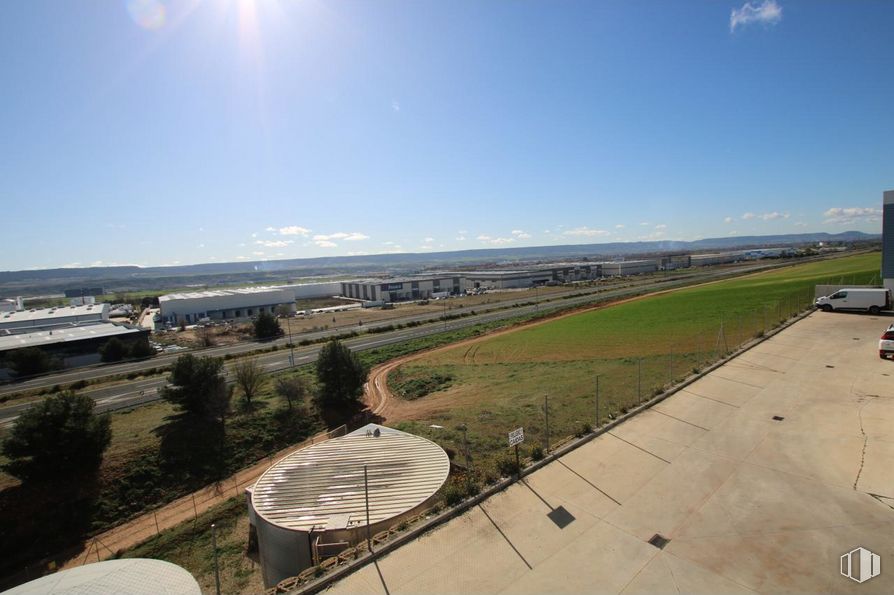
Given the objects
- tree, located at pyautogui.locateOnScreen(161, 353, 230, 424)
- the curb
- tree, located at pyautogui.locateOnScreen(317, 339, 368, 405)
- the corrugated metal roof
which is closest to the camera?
the curb

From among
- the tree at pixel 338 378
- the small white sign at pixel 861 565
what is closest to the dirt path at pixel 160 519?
the tree at pixel 338 378

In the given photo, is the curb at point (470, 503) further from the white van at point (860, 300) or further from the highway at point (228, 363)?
the highway at point (228, 363)

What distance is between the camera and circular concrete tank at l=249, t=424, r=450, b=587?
11.3 m

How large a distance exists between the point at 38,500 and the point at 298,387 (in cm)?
1425

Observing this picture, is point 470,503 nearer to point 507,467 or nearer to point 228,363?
point 507,467

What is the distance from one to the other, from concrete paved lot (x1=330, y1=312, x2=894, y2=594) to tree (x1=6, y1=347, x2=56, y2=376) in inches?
2346

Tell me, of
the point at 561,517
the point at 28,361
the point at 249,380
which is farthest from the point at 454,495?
the point at 28,361

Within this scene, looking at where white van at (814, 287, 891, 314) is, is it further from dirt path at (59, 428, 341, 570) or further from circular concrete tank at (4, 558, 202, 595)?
circular concrete tank at (4, 558, 202, 595)

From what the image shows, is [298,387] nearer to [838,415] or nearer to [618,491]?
[618,491]

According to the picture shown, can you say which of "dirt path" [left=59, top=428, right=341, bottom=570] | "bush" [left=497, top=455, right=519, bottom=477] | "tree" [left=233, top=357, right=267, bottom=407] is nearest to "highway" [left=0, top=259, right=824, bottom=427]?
"tree" [left=233, top=357, right=267, bottom=407]

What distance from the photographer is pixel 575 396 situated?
844 inches

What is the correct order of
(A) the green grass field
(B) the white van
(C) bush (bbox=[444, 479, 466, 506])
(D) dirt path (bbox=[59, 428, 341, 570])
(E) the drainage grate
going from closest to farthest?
(E) the drainage grate < (C) bush (bbox=[444, 479, 466, 506]) < (D) dirt path (bbox=[59, 428, 341, 570]) < (A) the green grass field < (B) the white van

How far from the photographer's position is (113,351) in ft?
175

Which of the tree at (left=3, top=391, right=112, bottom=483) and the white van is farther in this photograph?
the white van
